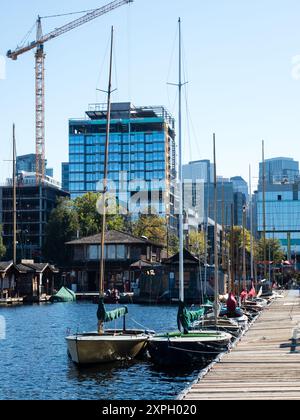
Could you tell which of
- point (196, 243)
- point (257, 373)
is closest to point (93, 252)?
point (196, 243)

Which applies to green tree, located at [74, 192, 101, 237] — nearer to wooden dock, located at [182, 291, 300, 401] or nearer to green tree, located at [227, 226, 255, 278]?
green tree, located at [227, 226, 255, 278]

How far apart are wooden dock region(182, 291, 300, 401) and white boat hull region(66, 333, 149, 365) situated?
598 centimetres

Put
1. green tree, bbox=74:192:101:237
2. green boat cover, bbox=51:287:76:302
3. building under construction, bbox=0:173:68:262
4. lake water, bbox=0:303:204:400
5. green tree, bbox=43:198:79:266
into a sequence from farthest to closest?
building under construction, bbox=0:173:68:262 < green tree, bbox=74:192:101:237 < green tree, bbox=43:198:79:266 < green boat cover, bbox=51:287:76:302 < lake water, bbox=0:303:204:400

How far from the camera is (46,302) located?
109375mm

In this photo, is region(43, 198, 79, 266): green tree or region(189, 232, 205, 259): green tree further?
region(189, 232, 205, 259): green tree

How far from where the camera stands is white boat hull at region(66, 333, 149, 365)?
36906 mm

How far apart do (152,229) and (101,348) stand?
11742 cm

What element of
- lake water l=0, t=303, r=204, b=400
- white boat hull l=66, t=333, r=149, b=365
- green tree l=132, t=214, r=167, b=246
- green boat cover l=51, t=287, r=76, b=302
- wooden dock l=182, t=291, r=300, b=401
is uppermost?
green tree l=132, t=214, r=167, b=246

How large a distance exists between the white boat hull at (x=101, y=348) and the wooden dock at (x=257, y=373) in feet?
19.6

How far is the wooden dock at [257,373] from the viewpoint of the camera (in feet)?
71.9

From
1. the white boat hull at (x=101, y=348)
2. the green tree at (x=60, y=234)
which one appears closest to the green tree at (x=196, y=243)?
the green tree at (x=60, y=234)

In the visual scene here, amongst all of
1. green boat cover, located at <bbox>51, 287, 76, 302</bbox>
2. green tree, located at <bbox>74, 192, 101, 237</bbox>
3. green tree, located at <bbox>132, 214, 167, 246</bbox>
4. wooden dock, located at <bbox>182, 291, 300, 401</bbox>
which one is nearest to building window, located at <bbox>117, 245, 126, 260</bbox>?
green boat cover, located at <bbox>51, 287, 76, 302</bbox>
